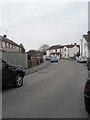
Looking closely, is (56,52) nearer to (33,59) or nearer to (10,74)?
(33,59)

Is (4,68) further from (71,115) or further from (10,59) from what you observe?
(10,59)

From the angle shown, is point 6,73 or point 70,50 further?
point 70,50

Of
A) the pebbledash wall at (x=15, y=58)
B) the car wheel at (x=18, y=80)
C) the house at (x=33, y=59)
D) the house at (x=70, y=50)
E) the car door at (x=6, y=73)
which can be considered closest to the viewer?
the car door at (x=6, y=73)

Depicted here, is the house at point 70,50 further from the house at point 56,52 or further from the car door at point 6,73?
the car door at point 6,73

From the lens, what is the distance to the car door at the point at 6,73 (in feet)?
23.5

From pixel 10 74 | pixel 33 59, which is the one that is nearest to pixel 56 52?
pixel 33 59

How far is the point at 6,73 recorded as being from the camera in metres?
7.29

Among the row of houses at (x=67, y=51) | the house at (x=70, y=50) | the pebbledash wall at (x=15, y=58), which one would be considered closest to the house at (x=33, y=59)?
the pebbledash wall at (x=15, y=58)

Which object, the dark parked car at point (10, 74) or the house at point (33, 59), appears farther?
the house at point (33, 59)

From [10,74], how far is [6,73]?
291 millimetres

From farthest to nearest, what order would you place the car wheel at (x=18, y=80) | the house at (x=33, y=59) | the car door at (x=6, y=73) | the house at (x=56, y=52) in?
the house at (x=56, y=52), the house at (x=33, y=59), the car wheel at (x=18, y=80), the car door at (x=6, y=73)

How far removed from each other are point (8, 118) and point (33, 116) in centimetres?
67

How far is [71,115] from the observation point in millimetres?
4043

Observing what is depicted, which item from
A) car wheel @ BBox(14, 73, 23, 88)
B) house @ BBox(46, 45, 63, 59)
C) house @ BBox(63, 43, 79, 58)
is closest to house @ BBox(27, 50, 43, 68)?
car wheel @ BBox(14, 73, 23, 88)
